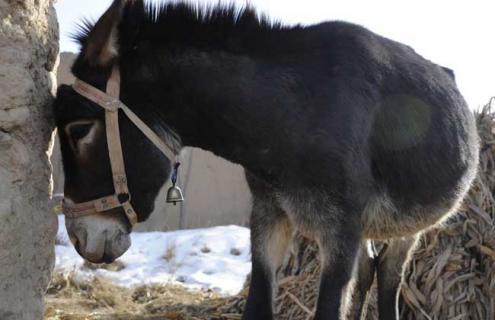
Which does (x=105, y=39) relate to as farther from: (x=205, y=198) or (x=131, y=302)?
(x=205, y=198)

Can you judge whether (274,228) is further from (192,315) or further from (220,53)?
(192,315)

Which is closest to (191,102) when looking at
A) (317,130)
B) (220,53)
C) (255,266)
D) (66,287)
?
(220,53)

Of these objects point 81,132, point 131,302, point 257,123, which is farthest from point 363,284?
point 81,132

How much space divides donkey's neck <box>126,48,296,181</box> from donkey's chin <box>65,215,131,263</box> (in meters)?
0.48

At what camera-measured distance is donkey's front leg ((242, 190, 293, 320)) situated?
11.1 feet

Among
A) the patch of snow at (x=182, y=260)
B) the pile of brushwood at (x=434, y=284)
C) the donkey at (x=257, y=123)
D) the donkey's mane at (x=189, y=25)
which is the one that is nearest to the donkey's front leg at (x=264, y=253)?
the donkey at (x=257, y=123)

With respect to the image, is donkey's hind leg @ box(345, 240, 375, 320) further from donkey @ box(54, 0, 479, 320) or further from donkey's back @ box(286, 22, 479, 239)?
donkey @ box(54, 0, 479, 320)

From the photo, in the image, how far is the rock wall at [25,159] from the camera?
7.74 ft

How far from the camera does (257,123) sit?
2.91m

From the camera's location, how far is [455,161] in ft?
12.3

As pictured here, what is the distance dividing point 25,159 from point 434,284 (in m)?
3.27

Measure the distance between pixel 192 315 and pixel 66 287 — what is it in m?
1.47

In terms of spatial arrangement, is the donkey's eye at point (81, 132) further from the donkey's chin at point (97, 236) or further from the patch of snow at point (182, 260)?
the patch of snow at point (182, 260)

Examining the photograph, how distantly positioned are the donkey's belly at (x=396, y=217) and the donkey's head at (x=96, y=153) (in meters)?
1.14
